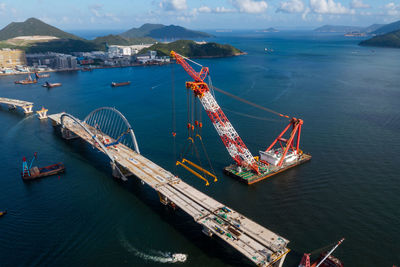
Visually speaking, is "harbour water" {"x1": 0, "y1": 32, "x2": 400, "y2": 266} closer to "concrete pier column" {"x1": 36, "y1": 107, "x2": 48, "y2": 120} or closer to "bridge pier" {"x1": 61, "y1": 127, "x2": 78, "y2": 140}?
"bridge pier" {"x1": 61, "y1": 127, "x2": 78, "y2": 140}

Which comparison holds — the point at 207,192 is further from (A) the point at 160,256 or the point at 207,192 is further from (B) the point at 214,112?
(A) the point at 160,256

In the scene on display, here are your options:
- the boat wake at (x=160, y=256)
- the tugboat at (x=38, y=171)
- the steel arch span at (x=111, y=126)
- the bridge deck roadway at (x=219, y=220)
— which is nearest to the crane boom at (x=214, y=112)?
the bridge deck roadway at (x=219, y=220)

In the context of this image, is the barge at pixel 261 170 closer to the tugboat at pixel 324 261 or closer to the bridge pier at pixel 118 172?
the tugboat at pixel 324 261

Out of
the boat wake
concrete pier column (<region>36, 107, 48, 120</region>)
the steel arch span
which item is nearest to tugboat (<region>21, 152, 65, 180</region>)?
the steel arch span

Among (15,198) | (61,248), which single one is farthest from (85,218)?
(15,198)

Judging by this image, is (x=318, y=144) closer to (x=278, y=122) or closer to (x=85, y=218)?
(x=278, y=122)

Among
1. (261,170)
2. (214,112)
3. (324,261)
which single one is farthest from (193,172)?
(324,261)
